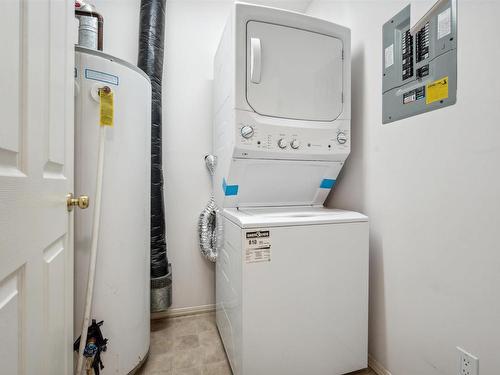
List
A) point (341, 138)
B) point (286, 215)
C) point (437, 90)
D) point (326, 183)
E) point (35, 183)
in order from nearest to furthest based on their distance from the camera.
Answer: point (35, 183), point (437, 90), point (286, 215), point (341, 138), point (326, 183)

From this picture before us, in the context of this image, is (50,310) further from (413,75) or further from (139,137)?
(413,75)

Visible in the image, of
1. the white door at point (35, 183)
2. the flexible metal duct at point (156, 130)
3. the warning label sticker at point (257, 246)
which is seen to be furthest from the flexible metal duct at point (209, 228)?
the white door at point (35, 183)

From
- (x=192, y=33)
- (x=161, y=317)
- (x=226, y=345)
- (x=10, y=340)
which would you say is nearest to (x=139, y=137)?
(x=10, y=340)

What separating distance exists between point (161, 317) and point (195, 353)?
514 mm

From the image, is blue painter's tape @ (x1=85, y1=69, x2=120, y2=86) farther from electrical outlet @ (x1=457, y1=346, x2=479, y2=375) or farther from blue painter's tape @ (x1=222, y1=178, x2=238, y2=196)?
electrical outlet @ (x1=457, y1=346, x2=479, y2=375)

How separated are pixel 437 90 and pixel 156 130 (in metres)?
1.58

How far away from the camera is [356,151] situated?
1.52 m

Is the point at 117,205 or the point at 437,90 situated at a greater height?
the point at 437,90

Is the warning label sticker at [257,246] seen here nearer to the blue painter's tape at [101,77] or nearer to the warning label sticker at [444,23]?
the blue painter's tape at [101,77]

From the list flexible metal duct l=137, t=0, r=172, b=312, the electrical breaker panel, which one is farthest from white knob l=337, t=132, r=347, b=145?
flexible metal duct l=137, t=0, r=172, b=312

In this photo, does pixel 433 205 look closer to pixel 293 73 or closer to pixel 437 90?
pixel 437 90

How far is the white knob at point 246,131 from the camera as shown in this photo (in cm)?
126

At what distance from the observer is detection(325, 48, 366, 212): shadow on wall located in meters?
1.47

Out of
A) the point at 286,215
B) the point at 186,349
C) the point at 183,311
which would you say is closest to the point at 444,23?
the point at 286,215
